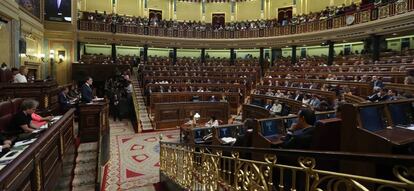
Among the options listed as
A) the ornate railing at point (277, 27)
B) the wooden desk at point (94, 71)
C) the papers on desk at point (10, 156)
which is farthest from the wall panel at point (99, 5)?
the papers on desk at point (10, 156)

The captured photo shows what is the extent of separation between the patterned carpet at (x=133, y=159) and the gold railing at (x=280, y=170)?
640mm

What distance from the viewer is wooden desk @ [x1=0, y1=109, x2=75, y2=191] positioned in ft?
5.33

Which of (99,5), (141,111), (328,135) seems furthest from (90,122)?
(99,5)

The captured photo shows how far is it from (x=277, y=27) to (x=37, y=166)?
52.9 feet

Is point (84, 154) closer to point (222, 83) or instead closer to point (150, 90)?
point (150, 90)

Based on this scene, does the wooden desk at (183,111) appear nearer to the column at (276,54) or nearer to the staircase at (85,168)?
the staircase at (85,168)

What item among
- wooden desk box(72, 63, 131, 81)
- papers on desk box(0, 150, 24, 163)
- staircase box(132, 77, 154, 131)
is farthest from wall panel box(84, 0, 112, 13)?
papers on desk box(0, 150, 24, 163)

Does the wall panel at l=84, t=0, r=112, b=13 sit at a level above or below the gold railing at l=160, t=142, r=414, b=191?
above

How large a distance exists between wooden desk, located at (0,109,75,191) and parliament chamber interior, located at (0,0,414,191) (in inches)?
0.6

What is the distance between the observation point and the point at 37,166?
225 cm

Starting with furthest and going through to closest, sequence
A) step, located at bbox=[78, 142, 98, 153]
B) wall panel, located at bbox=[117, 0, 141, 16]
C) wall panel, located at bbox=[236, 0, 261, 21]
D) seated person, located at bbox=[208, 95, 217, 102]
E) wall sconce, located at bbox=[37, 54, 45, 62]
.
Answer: wall panel, located at bbox=[236, 0, 261, 21] < wall panel, located at bbox=[117, 0, 141, 16] < wall sconce, located at bbox=[37, 54, 45, 62] < seated person, located at bbox=[208, 95, 217, 102] < step, located at bbox=[78, 142, 98, 153]

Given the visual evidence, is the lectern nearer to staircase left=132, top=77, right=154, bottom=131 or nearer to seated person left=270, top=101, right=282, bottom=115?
staircase left=132, top=77, right=154, bottom=131

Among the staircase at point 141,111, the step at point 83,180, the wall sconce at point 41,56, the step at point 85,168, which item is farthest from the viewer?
the wall sconce at point 41,56

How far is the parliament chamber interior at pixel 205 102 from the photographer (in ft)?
7.09
